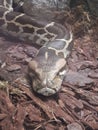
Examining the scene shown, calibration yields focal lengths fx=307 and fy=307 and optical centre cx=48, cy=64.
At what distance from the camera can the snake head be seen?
12.8 ft

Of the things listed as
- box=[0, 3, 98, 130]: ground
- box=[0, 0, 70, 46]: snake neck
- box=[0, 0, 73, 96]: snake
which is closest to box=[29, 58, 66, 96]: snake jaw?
box=[0, 0, 73, 96]: snake

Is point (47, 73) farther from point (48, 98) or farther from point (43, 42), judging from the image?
point (43, 42)

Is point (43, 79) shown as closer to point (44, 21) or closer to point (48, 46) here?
point (48, 46)

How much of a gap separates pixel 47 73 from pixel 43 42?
1578 millimetres

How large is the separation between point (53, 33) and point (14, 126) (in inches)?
95.9

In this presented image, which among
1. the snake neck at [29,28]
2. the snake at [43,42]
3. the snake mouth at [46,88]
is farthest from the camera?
the snake neck at [29,28]

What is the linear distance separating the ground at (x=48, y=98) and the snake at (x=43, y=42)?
0.48ft

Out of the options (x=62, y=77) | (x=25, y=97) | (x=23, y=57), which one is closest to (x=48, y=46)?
(x=23, y=57)

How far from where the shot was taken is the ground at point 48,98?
3.62 m

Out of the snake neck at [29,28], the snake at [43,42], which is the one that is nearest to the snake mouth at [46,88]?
the snake at [43,42]

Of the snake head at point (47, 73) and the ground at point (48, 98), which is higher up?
the snake head at point (47, 73)

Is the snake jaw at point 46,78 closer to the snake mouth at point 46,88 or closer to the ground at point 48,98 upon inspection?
the snake mouth at point 46,88

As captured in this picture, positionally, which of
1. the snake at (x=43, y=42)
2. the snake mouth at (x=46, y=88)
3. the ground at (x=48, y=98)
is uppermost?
the snake at (x=43, y=42)

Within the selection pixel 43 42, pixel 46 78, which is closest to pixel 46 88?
pixel 46 78
